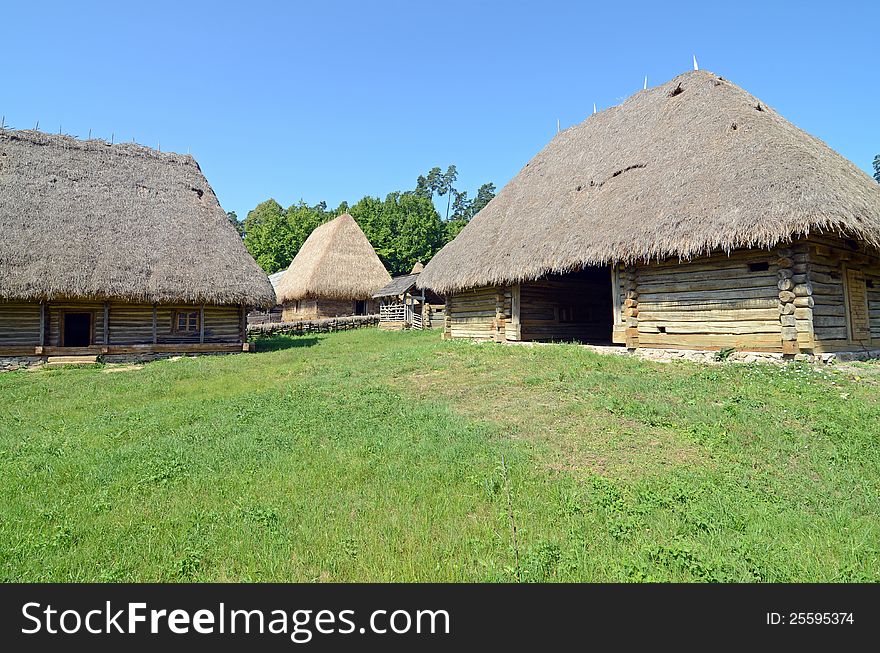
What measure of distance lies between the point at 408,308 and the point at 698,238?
2105cm

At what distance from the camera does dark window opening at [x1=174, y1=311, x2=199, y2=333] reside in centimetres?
1894

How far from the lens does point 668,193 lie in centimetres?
1248

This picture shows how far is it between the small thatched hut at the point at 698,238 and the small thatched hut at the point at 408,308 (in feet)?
37.3

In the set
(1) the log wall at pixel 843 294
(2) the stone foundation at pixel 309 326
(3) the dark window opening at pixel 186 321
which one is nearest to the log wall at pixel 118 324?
(3) the dark window opening at pixel 186 321

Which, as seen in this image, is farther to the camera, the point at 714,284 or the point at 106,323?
the point at 106,323

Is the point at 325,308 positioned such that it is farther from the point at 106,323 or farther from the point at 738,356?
the point at 738,356

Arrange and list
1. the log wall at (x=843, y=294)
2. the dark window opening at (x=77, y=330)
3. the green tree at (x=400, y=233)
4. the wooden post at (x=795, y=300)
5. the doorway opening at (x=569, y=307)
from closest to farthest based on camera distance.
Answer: the wooden post at (x=795, y=300)
the log wall at (x=843, y=294)
the doorway opening at (x=569, y=307)
the dark window opening at (x=77, y=330)
the green tree at (x=400, y=233)

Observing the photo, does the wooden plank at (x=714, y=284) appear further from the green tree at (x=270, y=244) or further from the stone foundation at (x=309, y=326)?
the green tree at (x=270, y=244)

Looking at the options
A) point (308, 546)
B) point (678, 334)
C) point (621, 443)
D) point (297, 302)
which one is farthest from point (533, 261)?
point (297, 302)

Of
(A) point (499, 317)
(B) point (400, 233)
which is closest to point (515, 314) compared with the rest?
(A) point (499, 317)

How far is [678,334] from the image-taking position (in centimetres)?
1223

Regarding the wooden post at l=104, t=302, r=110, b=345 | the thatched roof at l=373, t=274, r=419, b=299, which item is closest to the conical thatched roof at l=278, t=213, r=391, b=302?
the thatched roof at l=373, t=274, r=419, b=299

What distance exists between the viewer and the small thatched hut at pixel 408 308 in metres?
29.6
